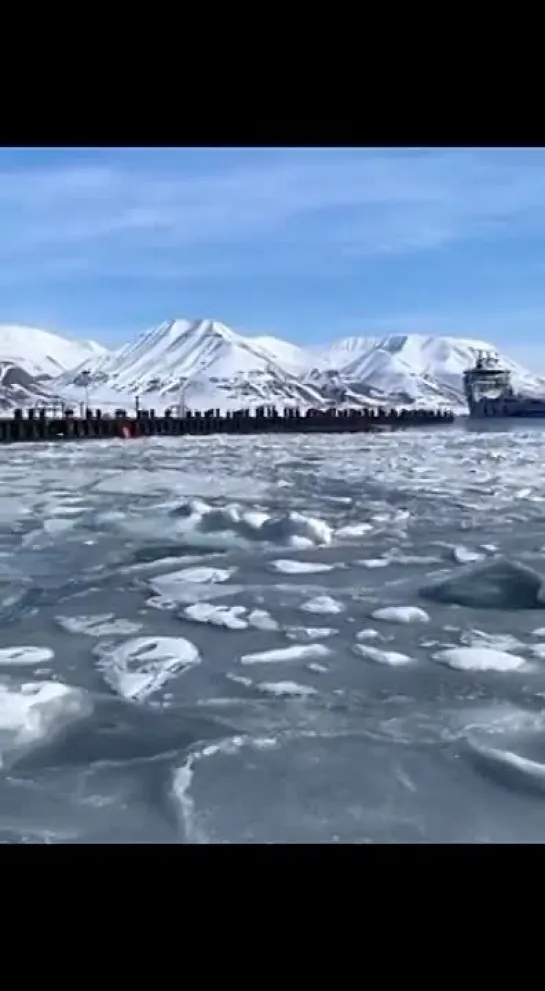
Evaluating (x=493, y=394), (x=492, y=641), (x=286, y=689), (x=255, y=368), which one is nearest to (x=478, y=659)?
(x=492, y=641)

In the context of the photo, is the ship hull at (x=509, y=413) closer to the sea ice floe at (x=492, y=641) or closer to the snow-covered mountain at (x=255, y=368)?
the snow-covered mountain at (x=255, y=368)

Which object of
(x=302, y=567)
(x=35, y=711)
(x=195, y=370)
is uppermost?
(x=195, y=370)

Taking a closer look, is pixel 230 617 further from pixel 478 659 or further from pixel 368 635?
pixel 478 659

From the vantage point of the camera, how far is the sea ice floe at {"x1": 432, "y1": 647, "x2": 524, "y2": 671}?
1.68 meters

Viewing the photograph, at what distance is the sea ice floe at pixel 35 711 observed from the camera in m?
1.56

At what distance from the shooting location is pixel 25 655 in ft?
5.54

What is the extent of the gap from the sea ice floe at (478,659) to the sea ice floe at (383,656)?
65mm

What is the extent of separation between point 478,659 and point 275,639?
0.41 meters

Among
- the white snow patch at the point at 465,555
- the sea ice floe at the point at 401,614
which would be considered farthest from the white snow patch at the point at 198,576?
the white snow patch at the point at 465,555

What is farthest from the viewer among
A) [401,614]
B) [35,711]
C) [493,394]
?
[493,394]
